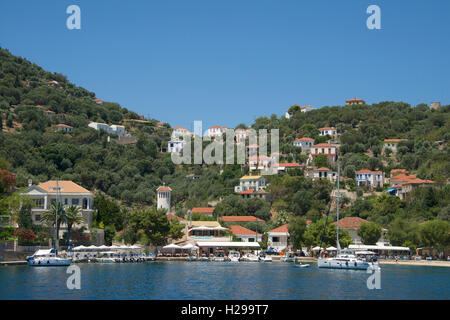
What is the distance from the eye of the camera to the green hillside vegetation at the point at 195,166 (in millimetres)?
83562

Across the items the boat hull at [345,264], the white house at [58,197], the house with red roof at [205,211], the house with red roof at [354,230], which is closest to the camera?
the boat hull at [345,264]

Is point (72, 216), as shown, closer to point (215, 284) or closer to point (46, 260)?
point (46, 260)

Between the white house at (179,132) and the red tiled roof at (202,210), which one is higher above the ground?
the white house at (179,132)

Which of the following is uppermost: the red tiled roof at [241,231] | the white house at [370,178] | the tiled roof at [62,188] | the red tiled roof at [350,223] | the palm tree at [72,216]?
the white house at [370,178]

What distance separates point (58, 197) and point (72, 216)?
6136mm

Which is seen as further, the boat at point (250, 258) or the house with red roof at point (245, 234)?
the house with red roof at point (245, 234)

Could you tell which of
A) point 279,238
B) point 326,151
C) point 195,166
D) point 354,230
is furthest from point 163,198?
point 326,151

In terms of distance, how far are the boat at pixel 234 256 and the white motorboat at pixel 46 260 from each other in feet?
62.7

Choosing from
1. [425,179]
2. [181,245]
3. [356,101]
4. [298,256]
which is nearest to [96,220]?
[181,245]

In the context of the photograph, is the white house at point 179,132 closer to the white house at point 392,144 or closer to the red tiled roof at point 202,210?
the white house at point 392,144

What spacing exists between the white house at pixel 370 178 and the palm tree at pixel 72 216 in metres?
55.9

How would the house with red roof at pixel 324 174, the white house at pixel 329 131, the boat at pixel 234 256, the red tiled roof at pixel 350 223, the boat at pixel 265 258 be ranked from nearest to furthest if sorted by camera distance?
the boat at pixel 265 258
the boat at pixel 234 256
the red tiled roof at pixel 350 223
the house with red roof at pixel 324 174
the white house at pixel 329 131

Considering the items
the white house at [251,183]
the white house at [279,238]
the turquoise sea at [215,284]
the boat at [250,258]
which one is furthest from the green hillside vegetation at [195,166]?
the turquoise sea at [215,284]

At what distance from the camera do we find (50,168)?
3698 inches
